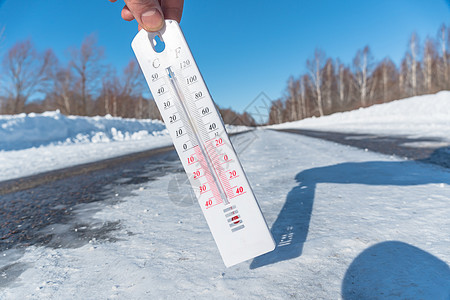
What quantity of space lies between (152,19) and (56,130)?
44.8 feet

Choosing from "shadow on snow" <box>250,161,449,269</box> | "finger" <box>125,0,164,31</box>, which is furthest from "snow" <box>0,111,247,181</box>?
"finger" <box>125,0,164,31</box>

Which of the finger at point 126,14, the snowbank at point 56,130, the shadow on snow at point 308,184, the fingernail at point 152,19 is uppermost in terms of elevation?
the snowbank at point 56,130

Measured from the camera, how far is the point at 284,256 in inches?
40.4

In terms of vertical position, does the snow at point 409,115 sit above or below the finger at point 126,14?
below

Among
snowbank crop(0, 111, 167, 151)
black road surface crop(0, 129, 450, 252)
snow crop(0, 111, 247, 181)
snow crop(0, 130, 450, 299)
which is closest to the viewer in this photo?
snow crop(0, 130, 450, 299)

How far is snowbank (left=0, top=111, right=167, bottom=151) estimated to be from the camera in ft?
32.1

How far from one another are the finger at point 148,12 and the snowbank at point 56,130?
1208cm

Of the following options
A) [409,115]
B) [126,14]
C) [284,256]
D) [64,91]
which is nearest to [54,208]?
[126,14]

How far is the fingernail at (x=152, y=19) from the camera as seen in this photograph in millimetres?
937

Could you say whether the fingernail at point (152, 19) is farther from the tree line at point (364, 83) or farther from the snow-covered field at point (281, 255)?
the tree line at point (364, 83)

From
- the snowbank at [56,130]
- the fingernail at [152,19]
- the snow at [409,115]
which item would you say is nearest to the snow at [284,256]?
the fingernail at [152,19]

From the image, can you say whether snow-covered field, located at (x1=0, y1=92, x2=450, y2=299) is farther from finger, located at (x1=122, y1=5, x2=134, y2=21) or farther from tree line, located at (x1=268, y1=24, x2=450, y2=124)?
tree line, located at (x1=268, y1=24, x2=450, y2=124)

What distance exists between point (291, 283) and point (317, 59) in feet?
115

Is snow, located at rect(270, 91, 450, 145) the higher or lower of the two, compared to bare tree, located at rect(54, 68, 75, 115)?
lower
